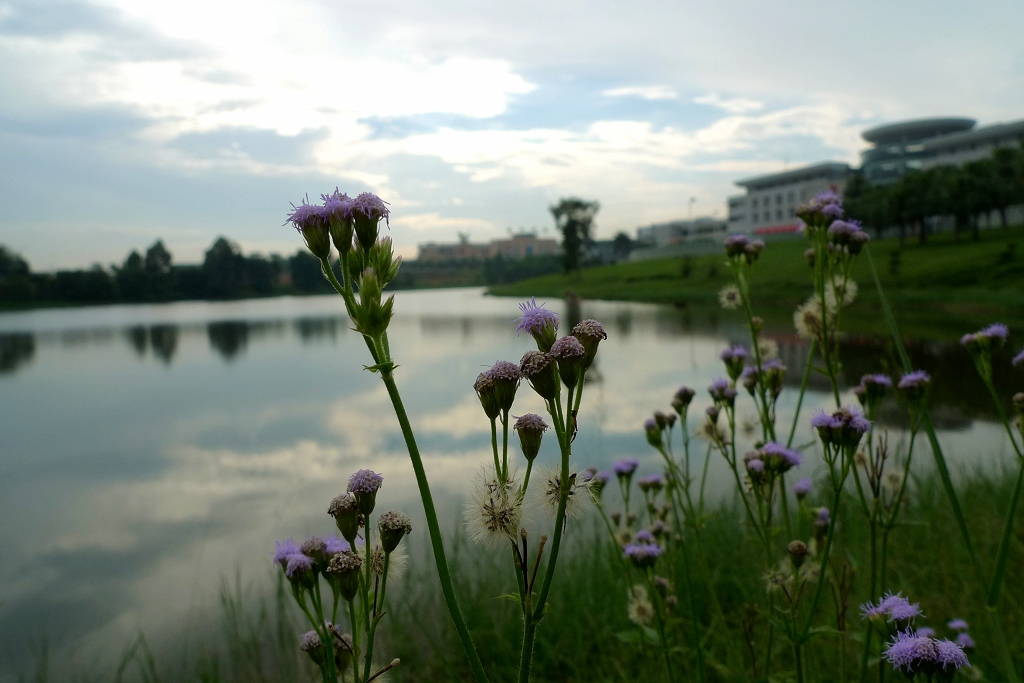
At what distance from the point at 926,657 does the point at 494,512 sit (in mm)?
910

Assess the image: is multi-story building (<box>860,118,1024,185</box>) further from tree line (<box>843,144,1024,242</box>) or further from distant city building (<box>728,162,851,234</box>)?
tree line (<box>843,144,1024,242</box>)

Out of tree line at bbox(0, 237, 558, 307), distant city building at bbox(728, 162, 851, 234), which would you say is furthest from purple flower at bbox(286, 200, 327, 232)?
distant city building at bbox(728, 162, 851, 234)

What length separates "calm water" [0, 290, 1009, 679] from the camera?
5.12 metres

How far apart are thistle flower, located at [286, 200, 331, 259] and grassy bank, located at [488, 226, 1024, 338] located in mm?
15697

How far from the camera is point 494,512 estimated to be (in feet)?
3.36

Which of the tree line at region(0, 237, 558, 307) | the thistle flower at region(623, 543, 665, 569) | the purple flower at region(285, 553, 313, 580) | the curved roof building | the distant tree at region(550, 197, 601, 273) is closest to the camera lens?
the purple flower at region(285, 553, 313, 580)

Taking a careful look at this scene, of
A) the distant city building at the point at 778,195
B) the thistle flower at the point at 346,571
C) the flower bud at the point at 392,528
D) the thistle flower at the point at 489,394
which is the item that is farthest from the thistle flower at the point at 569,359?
the distant city building at the point at 778,195

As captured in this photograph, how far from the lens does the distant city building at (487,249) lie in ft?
314

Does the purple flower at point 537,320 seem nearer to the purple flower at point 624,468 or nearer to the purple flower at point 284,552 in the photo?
the purple flower at point 284,552

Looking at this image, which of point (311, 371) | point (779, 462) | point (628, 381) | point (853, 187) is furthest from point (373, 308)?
point (853, 187)

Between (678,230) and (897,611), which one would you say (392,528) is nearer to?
(897,611)

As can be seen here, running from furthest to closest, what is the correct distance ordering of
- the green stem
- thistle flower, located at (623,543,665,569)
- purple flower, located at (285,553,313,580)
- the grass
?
1. the grass
2. thistle flower, located at (623,543,665,569)
3. purple flower, located at (285,553,313,580)
4. the green stem

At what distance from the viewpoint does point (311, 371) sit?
47.6ft

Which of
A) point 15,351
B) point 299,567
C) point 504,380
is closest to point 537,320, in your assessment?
point 504,380
